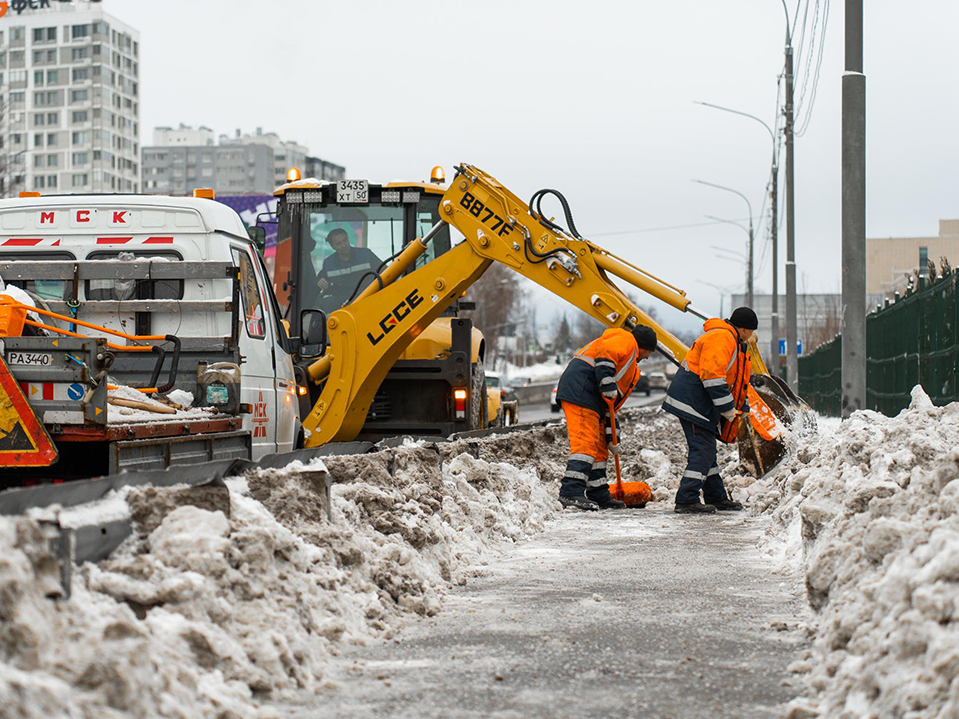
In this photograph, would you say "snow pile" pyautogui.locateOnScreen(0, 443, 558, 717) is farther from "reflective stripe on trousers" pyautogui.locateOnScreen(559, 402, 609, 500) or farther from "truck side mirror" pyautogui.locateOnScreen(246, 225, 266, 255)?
"reflective stripe on trousers" pyautogui.locateOnScreen(559, 402, 609, 500)

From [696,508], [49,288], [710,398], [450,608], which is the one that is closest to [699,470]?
[696,508]

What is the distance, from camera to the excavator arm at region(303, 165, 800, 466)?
493 inches

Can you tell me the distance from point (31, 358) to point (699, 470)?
643cm

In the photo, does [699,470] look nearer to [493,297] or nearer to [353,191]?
[353,191]

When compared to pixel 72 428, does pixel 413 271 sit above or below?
above

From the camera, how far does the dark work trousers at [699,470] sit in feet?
37.1

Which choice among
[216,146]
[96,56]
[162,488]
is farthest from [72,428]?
[216,146]

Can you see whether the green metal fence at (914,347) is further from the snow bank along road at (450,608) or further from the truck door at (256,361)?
the truck door at (256,361)

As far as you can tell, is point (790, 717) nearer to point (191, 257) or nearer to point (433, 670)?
point (433, 670)

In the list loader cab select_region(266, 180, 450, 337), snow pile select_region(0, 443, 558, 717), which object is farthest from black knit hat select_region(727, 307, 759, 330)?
snow pile select_region(0, 443, 558, 717)

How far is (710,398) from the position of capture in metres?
11.4

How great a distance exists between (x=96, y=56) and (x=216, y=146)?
33.1 m

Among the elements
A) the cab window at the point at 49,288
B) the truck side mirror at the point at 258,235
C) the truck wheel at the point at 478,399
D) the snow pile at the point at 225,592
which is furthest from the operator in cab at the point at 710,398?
the cab window at the point at 49,288

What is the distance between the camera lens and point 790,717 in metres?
4.29
